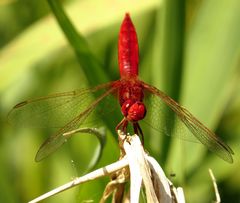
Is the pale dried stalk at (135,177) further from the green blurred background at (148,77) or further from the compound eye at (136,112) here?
the green blurred background at (148,77)

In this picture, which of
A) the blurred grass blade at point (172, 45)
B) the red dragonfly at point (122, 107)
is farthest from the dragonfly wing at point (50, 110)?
the blurred grass blade at point (172, 45)

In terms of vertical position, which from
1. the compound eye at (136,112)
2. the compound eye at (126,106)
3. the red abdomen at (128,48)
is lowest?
the compound eye at (136,112)

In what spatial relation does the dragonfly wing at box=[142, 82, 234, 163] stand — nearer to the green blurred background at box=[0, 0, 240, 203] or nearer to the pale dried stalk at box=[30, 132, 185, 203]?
the green blurred background at box=[0, 0, 240, 203]

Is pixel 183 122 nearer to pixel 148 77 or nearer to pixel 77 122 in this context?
pixel 77 122

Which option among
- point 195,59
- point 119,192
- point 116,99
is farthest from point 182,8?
point 119,192

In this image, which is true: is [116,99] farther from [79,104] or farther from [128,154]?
[128,154]

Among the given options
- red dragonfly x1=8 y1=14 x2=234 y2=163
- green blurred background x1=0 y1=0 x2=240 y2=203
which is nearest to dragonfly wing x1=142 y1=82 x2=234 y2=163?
red dragonfly x1=8 y1=14 x2=234 y2=163
